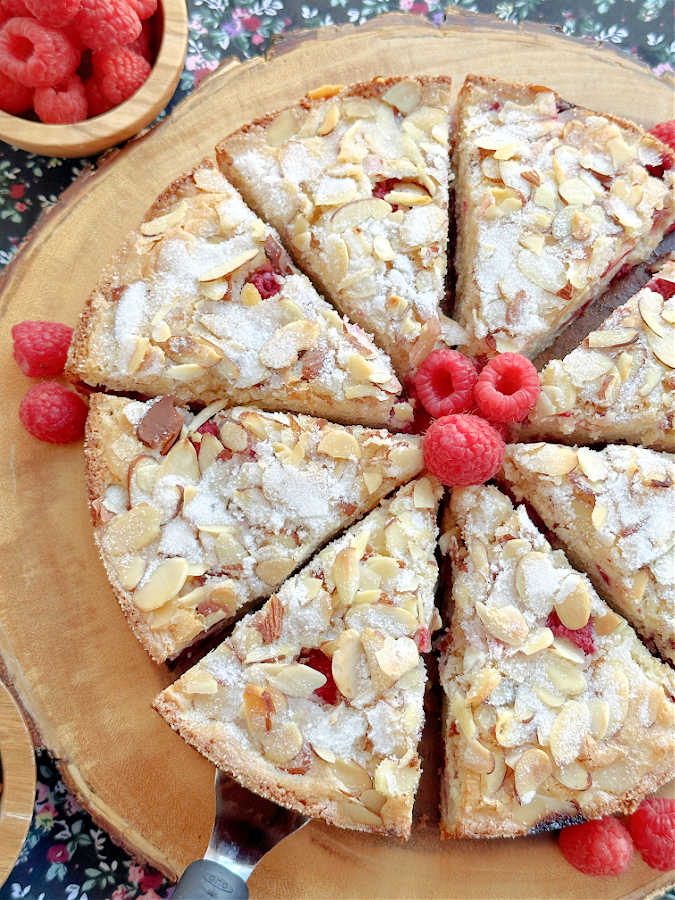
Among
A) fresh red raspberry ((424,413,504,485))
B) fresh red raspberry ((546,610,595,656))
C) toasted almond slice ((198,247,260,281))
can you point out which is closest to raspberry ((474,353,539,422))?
fresh red raspberry ((424,413,504,485))

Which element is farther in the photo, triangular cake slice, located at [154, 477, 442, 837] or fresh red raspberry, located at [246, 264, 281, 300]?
fresh red raspberry, located at [246, 264, 281, 300]

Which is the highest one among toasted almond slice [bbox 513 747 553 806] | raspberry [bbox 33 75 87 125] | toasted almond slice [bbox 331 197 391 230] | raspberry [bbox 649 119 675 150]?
raspberry [bbox 33 75 87 125]

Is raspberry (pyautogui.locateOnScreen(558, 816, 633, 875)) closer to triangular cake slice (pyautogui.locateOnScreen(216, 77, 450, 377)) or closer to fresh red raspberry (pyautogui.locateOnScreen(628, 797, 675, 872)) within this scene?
fresh red raspberry (pyautogui.locateOnScreen(628, 797, 675, 872))

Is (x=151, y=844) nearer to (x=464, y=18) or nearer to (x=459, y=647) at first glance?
(x=459, y=647)

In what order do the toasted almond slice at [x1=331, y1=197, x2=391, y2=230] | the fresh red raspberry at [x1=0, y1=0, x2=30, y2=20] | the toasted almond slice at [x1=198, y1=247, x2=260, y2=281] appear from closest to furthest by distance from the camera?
the toasted almond slice at [x1=198, y1=247, x2=260, y2=281]
the toasted almond slice at [x1=331, y1=197, x2=391, y2=230]
the fresh red raspberry at [x1=0, y1=0, x2=30, y2=20]

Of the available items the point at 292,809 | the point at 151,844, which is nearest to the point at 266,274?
the point at 292,809

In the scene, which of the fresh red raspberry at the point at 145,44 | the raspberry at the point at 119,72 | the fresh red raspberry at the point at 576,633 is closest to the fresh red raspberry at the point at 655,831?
the fresh red raspberry at the point at 576,633
